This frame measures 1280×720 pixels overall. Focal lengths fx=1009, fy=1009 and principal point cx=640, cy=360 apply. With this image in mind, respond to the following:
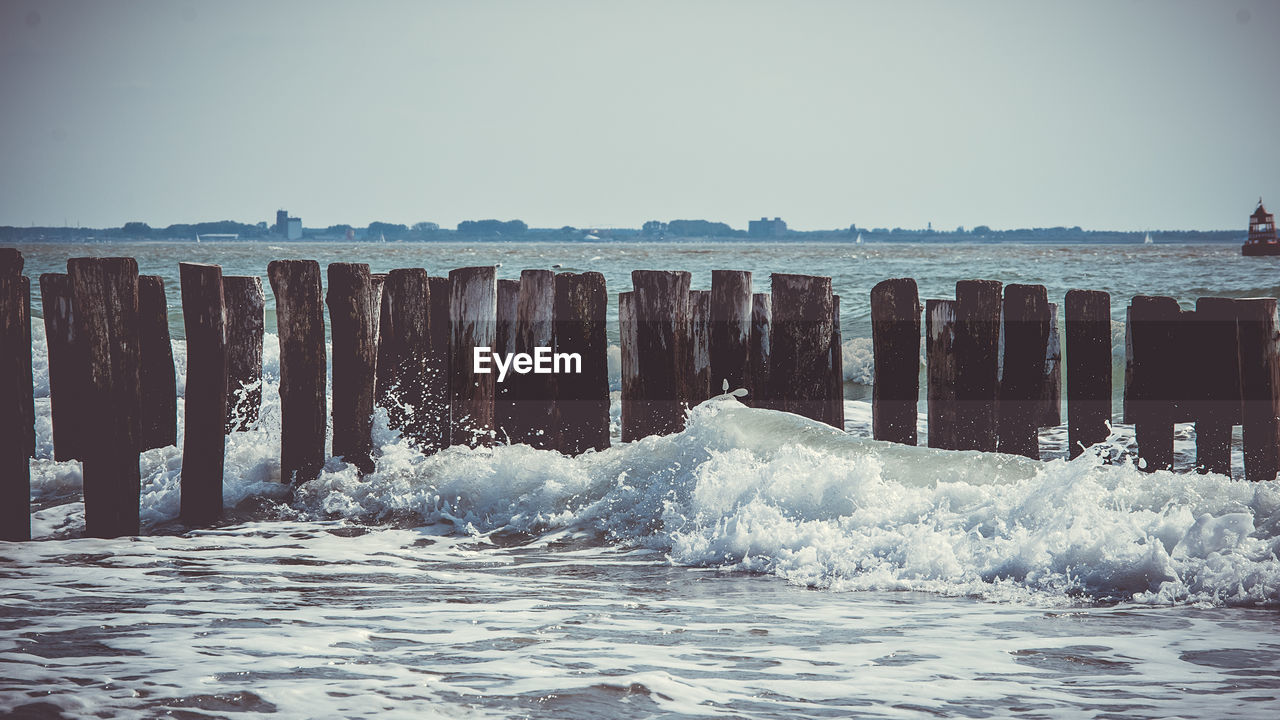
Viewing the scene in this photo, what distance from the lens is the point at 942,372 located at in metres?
6.46

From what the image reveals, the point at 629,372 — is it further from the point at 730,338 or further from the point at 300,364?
the point at 300,364

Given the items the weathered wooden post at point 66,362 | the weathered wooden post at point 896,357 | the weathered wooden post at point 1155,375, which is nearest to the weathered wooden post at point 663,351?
the weathered wooden post at point 896,357

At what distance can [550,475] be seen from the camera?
21.5ft

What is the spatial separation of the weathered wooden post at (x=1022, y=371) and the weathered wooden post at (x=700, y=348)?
6.17 ft

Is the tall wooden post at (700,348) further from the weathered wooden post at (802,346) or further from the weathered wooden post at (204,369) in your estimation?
the weathered wooden post at (204,369)

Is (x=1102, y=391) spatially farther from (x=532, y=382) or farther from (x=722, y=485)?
(x=532, y=382)

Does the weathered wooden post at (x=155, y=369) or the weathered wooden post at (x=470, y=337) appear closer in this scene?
the weathered wooden post at (x=155, y=369)

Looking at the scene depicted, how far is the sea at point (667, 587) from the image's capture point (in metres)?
3.52

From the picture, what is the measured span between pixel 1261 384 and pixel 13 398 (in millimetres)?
7422

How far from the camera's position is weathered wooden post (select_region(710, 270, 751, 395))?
6.60 m

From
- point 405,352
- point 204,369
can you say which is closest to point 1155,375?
point 405,352

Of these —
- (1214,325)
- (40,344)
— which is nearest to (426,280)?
(1214,325)

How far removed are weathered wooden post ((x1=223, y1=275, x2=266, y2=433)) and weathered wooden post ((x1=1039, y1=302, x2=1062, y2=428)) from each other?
4999 mm

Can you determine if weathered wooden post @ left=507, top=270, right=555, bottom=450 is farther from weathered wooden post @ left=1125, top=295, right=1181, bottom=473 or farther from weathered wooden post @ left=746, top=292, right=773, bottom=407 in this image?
weathered wooden post @ left=1125, top=295, right=1181, bottom=473
